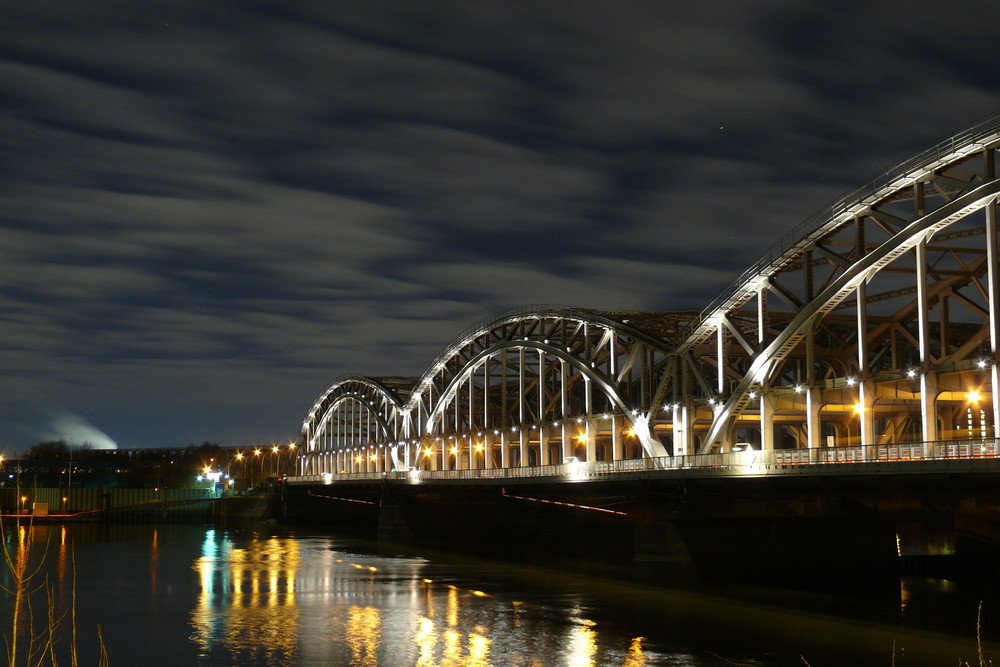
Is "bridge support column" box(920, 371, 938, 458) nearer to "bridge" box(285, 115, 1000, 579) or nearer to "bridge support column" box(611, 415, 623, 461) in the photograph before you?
"bridge" box(285, 115, 1000, 579)

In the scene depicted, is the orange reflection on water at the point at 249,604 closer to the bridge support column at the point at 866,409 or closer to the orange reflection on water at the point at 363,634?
the orange reflection on water at the point at 363,634

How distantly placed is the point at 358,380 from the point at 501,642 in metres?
110

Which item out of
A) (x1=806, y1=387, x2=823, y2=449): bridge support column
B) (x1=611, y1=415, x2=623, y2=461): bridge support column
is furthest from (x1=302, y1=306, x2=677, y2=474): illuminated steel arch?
(x1=806, y1=387, x2=823, y2=449): bridge support column

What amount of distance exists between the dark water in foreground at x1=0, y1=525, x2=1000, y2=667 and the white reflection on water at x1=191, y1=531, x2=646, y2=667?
0.30 ft

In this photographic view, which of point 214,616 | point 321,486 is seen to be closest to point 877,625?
point 214,616

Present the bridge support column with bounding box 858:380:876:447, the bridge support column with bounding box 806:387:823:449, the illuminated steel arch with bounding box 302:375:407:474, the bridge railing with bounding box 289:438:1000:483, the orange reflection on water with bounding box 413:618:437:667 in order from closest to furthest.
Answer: the orange reflection on water with bounding box 413:618:437:667 < the bridge railing with bounding box 289:438:1000:483 < the bridge support column with bounding box 858:380:876:447 < the bridge support column with bounding box 806:387:823:449 < the illuminated steel arch with bounding box 302:375:407:474

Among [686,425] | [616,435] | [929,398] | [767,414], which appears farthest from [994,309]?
[616,435]

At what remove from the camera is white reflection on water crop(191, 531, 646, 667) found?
124ft

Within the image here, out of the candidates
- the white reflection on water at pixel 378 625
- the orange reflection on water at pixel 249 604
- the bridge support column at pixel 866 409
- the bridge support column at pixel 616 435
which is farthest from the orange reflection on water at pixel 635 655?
the bridge support column at pixel 616 435

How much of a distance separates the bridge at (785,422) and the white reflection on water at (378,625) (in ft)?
42.5

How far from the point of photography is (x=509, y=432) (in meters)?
102

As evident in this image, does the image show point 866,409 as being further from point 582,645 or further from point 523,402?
point 523,402

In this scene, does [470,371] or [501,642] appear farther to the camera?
[470,371]

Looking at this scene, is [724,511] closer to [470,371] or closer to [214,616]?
[214,616]
